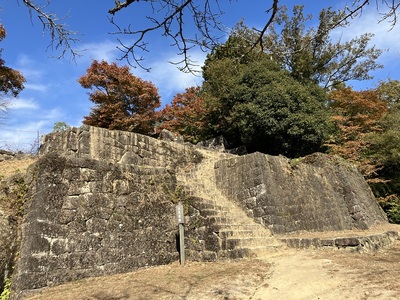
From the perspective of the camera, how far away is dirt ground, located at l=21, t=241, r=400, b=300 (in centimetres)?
422

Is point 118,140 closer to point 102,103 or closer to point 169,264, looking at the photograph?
point 169,264

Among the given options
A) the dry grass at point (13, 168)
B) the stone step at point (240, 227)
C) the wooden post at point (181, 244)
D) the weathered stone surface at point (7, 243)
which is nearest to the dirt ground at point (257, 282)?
the wooden post at point (181, 244)

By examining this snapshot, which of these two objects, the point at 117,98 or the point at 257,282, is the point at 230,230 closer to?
the point at 257,282

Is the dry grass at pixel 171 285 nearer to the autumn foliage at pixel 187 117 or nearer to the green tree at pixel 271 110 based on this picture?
the green tree at pixel 271 110

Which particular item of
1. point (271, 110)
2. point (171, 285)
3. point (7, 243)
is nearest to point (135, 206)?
point (171, 285)

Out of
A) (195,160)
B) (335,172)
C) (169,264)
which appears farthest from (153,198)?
(335,172)

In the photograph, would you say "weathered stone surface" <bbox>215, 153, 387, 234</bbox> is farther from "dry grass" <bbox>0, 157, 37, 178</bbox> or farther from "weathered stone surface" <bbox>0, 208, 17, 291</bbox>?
"weathered stone surface" <bbox>0, 208, 17, 291</bbox>

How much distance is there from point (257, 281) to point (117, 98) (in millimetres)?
15651

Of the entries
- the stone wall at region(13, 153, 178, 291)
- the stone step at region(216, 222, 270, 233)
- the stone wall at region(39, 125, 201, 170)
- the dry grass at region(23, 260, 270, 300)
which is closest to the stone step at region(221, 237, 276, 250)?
the stone step at region(216, 222, 270, 233)

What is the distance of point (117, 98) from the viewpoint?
18.7 meters

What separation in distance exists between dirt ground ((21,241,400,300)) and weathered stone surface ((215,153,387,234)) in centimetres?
288

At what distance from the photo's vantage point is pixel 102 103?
18.6m

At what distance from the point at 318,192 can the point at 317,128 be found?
197 inches

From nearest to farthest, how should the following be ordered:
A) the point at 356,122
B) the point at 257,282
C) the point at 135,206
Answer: the point at 257,282 < the point at 135,206 < the point at 356,122
